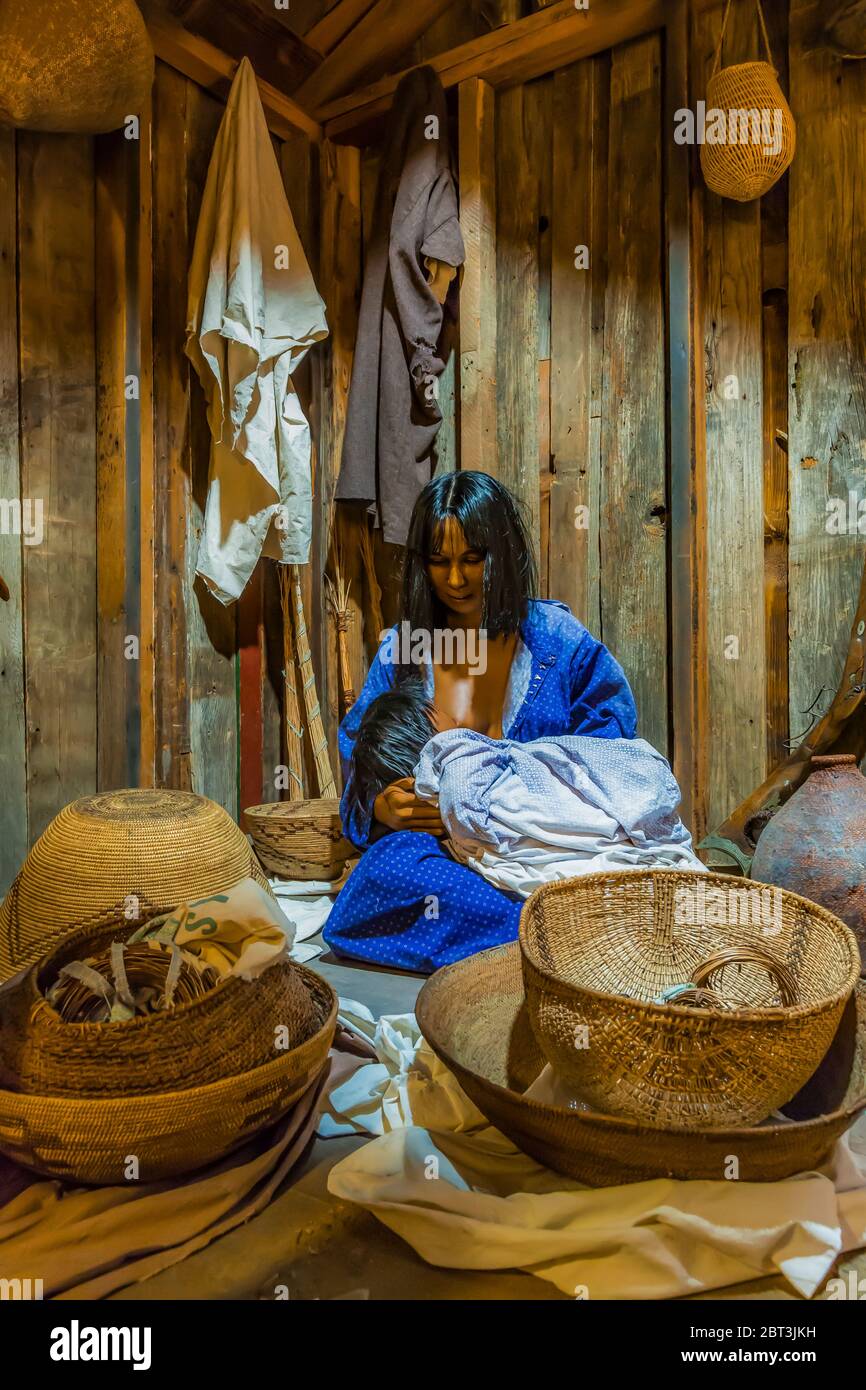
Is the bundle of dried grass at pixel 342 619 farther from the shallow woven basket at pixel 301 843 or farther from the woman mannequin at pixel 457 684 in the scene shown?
the woman mannequin at pixel 457 684

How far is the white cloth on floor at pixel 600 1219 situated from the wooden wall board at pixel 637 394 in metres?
1.92

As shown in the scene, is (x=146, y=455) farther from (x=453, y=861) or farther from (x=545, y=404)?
(x=453, y=861)

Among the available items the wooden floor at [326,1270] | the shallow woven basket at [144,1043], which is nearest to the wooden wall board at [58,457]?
the shallow woven basket at [144,1043]

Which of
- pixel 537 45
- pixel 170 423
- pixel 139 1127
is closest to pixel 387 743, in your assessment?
pixel 139 1127

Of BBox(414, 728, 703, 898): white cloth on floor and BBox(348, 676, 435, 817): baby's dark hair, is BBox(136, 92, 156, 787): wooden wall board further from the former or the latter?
BBox(414, 728, 703, 898): white cloth on floor

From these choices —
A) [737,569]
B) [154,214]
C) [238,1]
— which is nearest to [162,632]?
[154,214]

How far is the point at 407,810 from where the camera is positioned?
2.29 meters

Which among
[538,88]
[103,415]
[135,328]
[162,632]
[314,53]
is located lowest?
[162,632]

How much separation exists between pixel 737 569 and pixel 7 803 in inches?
95.8

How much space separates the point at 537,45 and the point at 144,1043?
334 centimetres

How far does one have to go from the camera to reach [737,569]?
2.83m

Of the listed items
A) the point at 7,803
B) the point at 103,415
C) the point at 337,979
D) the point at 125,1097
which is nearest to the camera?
the point at 125,1097

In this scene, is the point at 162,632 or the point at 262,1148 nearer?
the point at 262,1148
